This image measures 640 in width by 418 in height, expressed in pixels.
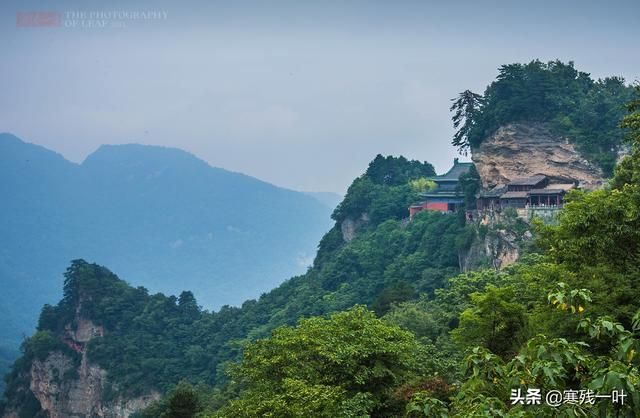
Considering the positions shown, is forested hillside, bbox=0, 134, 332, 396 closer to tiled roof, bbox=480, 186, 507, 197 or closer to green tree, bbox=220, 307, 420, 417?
tiled roof, bbox=480, 186, 507, 197

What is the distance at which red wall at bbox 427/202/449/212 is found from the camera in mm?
45781

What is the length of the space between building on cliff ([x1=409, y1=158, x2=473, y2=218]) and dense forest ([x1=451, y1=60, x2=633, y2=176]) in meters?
6.39

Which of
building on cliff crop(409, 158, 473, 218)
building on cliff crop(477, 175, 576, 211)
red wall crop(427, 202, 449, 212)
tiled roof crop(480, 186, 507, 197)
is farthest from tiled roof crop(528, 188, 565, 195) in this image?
red wall crop(427, 202, 449, 212)

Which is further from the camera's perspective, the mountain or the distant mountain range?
the mountain

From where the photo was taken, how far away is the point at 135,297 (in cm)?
5500

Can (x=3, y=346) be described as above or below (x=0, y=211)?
below

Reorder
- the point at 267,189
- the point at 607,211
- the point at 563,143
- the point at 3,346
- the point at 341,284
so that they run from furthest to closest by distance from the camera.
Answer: the point at 267,189, the point at 3,346, the point at 341,284, the point at 563,143, the point at 607,211

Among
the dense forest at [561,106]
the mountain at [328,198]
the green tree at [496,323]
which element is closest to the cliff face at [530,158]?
the dense forest at [561,106]

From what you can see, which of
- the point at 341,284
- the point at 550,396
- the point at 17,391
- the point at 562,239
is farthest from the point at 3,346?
the point at 550,396

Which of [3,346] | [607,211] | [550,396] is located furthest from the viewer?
[3,346]

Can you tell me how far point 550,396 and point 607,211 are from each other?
914cm

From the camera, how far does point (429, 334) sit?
2450 cm

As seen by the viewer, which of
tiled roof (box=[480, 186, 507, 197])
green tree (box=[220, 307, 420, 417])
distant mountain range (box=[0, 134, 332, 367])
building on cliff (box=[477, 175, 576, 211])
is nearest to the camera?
green tree (box=[220, 307, 420, 417])

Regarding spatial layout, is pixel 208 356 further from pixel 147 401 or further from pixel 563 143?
pixel 563 143
